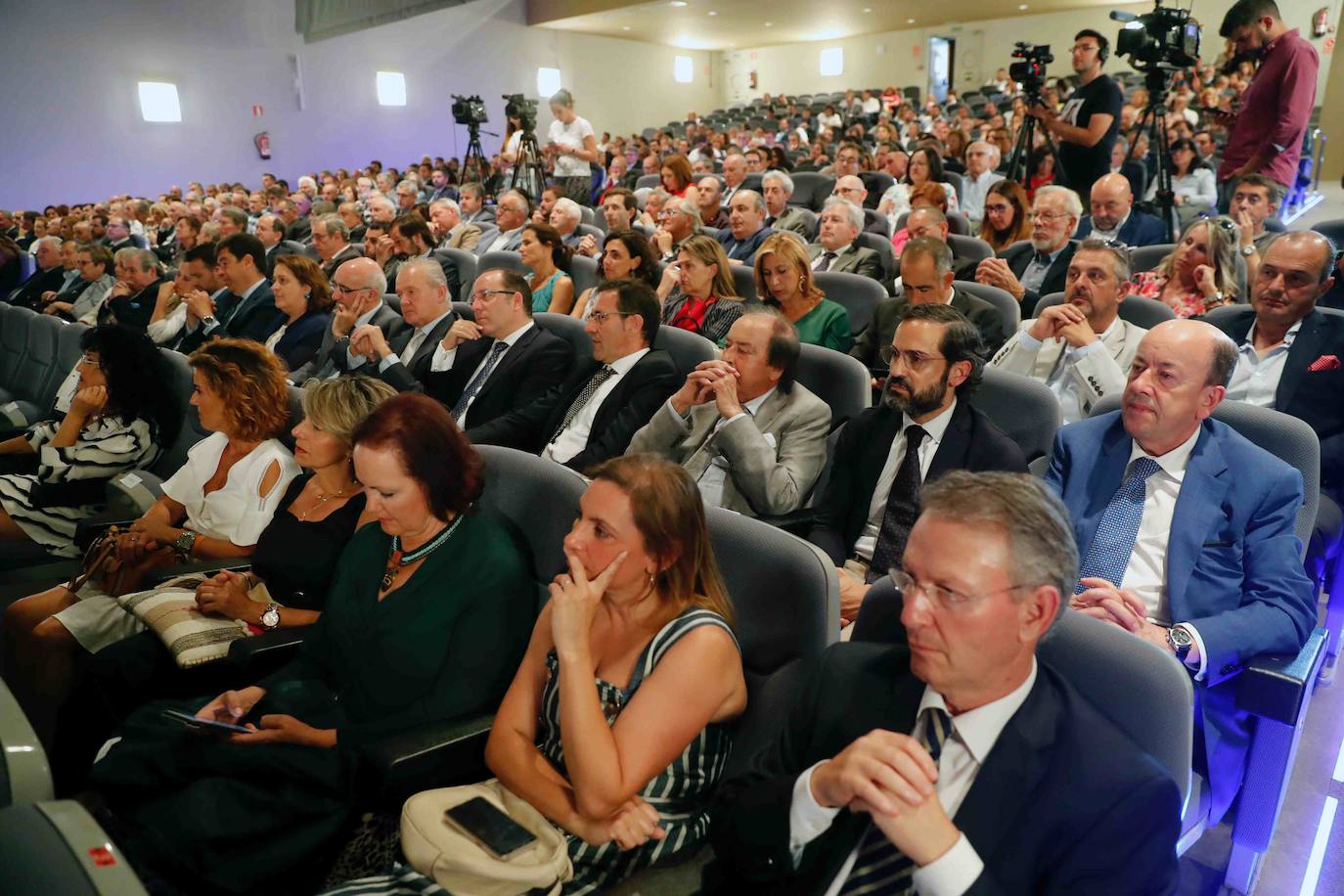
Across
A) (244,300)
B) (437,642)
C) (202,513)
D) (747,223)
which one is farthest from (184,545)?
(747,223)

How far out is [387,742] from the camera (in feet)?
4.88

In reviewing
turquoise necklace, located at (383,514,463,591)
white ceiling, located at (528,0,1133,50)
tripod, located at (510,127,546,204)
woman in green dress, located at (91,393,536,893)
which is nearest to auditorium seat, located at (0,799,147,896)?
woman in green dress, located at (91,393,536,893)

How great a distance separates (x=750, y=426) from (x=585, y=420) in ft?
2.87

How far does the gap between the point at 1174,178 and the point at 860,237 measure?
3138mm

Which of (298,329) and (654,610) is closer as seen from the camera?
(654,610)

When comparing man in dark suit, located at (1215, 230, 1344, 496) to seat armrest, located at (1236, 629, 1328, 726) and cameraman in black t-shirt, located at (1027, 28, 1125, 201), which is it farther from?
cameraman in black t-shirt, located at (1027, 28, 1125, 201)

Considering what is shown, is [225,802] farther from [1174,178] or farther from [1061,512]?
[1174,178]

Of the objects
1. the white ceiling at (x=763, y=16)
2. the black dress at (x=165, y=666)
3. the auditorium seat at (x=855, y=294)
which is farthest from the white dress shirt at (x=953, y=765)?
the white ceiling at (x=763, y=16)

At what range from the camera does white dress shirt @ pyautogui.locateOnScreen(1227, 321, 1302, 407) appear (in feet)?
8.30

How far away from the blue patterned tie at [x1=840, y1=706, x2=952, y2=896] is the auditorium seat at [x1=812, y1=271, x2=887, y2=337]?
102 inches

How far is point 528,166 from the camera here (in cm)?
852

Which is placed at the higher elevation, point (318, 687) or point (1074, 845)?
point (1074, 845)

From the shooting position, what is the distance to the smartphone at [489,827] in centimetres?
130

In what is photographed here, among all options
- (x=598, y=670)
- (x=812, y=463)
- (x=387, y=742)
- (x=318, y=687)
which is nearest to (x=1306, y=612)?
(x=812, y=463)
